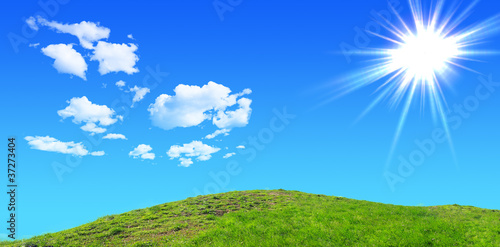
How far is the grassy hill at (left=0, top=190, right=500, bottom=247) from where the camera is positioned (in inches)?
966

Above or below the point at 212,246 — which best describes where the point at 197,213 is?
above

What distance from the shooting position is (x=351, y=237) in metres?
24.8

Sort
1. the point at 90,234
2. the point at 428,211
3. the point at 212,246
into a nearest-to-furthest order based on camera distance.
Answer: the point at 212,246, the point at 90,234, the point at 428,211

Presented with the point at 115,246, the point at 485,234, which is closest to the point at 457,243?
the point at 485,234

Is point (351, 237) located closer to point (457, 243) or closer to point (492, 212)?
point (457, 243)

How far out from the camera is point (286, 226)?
87.3 feet

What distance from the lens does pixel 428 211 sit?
31.5 m

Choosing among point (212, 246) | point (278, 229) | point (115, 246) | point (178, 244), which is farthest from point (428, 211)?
point (115, 246)

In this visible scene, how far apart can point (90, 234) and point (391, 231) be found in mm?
24889

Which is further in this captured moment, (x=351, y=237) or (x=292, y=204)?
(x=292, y=204)

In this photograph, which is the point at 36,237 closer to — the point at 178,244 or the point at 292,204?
the point at 178,244

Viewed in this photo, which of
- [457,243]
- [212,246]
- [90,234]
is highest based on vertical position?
[90,234]

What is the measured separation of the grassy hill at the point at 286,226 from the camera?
24.5 metres

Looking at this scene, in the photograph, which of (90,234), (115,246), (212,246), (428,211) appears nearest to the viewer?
(212,246)
